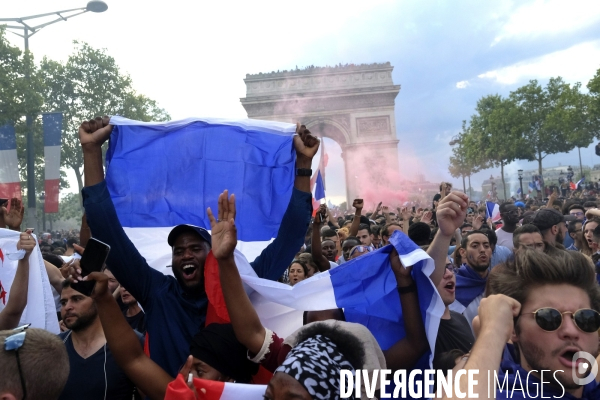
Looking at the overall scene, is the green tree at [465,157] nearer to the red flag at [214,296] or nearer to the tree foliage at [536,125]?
the tree foliage at [536,125]

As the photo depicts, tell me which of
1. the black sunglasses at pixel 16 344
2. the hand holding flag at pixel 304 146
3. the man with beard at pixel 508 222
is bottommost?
the black sunglasses at pixel 16 344

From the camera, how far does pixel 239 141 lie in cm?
367

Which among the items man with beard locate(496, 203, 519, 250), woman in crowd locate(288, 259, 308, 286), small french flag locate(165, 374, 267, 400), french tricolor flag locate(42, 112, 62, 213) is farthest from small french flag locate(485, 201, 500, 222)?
french tricolor flag locate(42, 112, 62, 213)

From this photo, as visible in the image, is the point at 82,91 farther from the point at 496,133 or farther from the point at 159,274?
the point at 159,274

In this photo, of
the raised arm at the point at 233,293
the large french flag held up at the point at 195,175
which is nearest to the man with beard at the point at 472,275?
the large french flag held up at the point at 195,175

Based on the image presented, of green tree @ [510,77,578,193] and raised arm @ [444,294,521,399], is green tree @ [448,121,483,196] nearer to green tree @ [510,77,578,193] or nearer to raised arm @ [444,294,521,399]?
green tree @ [510,77,578,193]

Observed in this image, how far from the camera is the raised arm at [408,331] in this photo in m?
2.34

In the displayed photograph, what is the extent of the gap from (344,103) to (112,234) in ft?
118

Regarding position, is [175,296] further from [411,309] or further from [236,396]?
[411,309]

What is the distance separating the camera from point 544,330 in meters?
1.70

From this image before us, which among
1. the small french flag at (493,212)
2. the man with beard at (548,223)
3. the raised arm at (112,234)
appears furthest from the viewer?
the small french flag at (493,212)

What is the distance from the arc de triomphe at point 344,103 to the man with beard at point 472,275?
31.6 m

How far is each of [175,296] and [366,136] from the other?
115 ft

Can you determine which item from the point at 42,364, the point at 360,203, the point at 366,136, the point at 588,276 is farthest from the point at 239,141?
the point at 366,136
